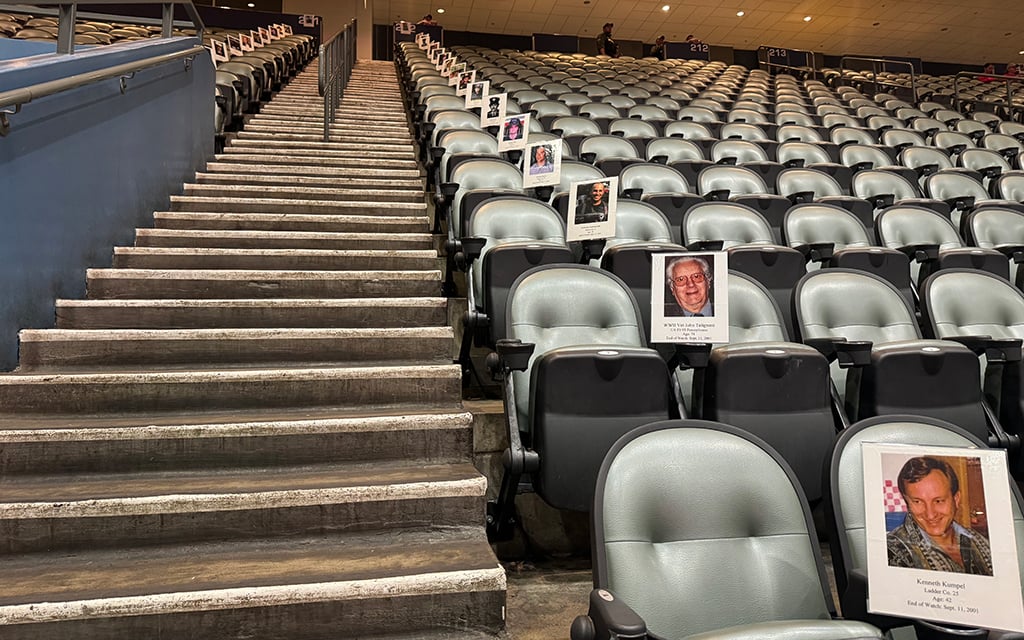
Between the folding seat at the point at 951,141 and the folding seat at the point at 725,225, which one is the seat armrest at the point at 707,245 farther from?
the folding seat at the point at 951,141

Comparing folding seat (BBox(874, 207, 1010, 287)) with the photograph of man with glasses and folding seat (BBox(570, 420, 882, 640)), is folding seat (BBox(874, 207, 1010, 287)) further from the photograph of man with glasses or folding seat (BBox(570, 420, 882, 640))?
folding seat (BBox(570, 420, 882, 640))

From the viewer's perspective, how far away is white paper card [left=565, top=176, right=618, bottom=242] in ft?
8.33

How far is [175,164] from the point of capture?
3.31 metres

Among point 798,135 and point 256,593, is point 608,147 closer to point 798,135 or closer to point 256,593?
point 798,135

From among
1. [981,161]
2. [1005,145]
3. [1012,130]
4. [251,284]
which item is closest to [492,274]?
[251,284]

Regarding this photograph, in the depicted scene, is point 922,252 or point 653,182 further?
point 653,182

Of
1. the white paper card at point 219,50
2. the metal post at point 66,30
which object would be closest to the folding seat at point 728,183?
the metal post at point 66,30

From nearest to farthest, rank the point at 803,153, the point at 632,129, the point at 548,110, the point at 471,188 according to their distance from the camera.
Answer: the point at 471,188
the point at 803,153
the point at 632,129
the point at 548,110

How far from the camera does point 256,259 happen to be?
8.79 feet

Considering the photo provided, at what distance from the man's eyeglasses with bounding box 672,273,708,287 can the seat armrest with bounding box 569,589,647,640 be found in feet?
3.06

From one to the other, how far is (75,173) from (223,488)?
1397 mm

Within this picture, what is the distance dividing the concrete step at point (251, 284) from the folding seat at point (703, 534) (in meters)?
1.50

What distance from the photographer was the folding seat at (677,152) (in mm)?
4352

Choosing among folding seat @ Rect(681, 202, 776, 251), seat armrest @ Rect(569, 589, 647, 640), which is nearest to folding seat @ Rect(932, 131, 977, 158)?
folding seat @ Rect(681, 202, 776, 251)
